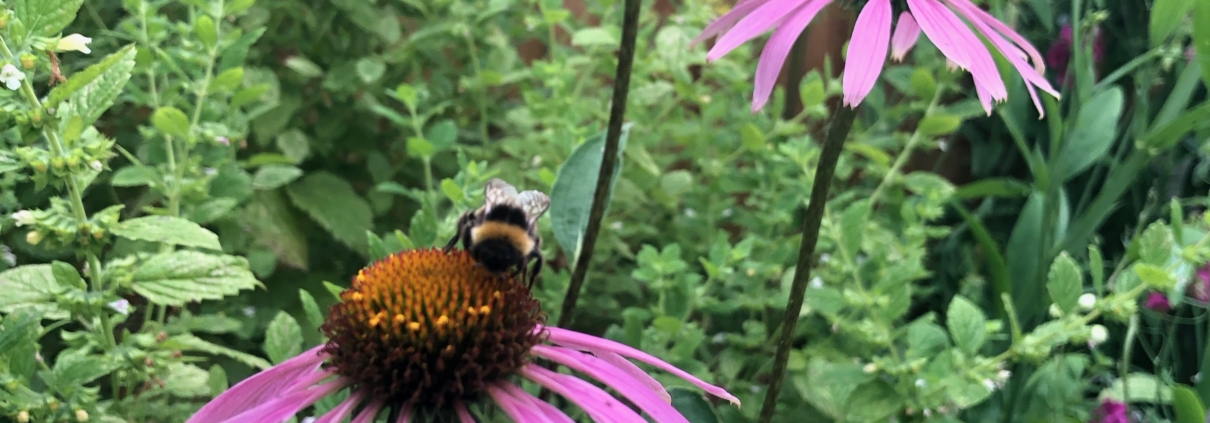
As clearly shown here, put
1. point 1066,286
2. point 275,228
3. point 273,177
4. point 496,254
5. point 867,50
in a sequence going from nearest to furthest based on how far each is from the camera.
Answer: point 867,50
point 496,254
point 1066,286
point 273,177
point 275,228

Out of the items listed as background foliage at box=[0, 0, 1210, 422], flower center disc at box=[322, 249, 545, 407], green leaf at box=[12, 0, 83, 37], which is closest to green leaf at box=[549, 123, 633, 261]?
background foliage at box=[0, 0, 1210, 422]

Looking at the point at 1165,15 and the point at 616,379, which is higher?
the point at 1165,15

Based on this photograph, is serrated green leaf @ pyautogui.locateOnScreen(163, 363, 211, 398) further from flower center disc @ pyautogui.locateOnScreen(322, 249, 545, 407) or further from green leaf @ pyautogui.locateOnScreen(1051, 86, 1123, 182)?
green leaf @ pyautogui.locateOnScreen(1051, 86, 1123, 182)

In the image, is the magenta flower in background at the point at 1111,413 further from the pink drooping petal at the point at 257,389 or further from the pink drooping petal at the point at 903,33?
the pink drooping petal at the point at 257,389

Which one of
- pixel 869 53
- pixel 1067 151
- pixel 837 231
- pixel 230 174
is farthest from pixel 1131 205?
pixel 230 174

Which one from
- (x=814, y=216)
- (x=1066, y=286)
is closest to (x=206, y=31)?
(x=814, y=216)

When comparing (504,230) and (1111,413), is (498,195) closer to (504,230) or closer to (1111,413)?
(504,230)
